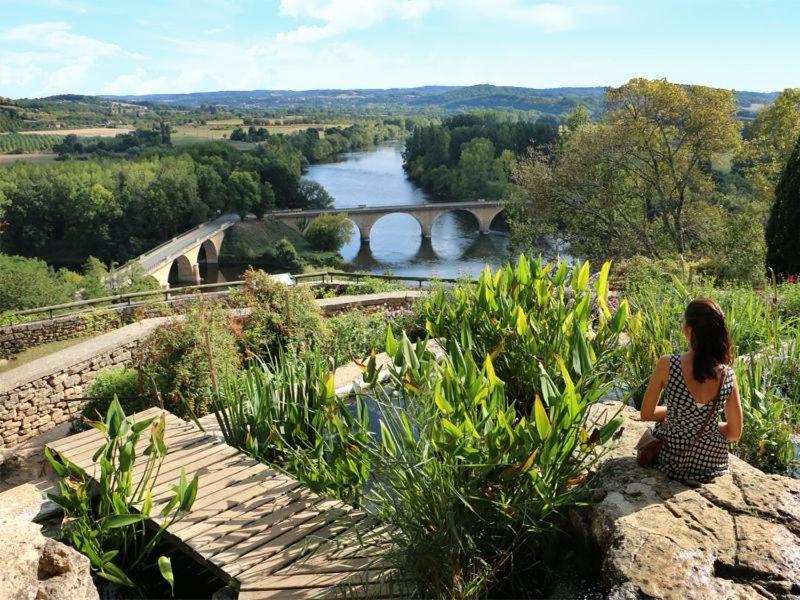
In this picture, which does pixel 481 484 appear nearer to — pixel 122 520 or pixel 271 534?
pixel 271 534

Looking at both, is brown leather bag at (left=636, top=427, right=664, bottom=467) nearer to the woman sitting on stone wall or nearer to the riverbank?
the woman sitting on stone wall

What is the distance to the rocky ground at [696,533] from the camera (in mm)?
2334

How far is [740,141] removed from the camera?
18266 mm

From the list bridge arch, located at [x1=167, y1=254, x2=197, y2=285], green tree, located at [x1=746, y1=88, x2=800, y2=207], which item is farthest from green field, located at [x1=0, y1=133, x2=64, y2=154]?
green tree, located at [x1=746, y1=88, x2=800, y2=207]

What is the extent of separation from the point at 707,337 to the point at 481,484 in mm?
1140

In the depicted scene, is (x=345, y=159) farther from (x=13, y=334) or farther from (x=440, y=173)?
(x=13, y=334)

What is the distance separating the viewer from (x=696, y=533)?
102 inches

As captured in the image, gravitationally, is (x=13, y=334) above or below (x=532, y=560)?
below

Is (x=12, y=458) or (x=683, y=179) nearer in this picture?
(x=12, y=458)

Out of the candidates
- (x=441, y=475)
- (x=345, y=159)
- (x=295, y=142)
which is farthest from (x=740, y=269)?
(x=345, y=159)

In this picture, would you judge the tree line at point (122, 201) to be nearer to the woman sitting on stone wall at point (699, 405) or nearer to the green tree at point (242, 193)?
the green tree at point (242, 193)

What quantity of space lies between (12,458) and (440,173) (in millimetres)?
72758

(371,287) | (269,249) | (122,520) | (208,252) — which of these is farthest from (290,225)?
(122,520)

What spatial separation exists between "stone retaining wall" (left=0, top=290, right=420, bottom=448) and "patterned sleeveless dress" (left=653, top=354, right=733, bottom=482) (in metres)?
6.24
